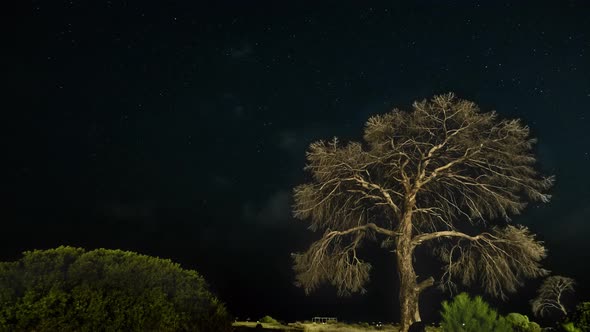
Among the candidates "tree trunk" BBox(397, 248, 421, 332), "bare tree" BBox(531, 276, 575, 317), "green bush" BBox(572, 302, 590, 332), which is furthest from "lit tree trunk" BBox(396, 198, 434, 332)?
"green bush" BBox(572, 302, 590, 332)

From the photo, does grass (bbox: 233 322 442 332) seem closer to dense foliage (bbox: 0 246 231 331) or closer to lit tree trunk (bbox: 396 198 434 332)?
lit tree trunk (bbox: 396 198 434 332)

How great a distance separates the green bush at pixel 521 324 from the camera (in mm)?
12633

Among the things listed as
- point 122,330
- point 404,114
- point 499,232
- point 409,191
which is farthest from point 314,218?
point 122,330

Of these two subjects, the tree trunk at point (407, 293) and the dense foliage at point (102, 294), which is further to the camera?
the tree trunk at point (407, 293)

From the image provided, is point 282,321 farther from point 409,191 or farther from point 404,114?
point 404,114

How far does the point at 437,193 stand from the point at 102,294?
14.3 meters

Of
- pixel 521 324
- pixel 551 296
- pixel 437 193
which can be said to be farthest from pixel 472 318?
pixel 437 193

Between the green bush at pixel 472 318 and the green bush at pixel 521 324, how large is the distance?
1.83 m

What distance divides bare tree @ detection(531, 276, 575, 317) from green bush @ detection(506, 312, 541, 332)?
90 cm

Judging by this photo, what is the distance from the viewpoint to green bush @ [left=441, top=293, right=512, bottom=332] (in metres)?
10.0

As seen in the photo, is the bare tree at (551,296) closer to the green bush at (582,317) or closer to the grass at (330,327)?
the grass at (330,327)

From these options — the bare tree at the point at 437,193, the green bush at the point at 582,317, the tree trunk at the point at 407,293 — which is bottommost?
the green bush at the point at 582,317

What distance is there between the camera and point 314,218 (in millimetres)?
19109

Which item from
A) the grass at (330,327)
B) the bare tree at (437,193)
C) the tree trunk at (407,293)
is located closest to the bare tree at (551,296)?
the bare tree at (437,193)
